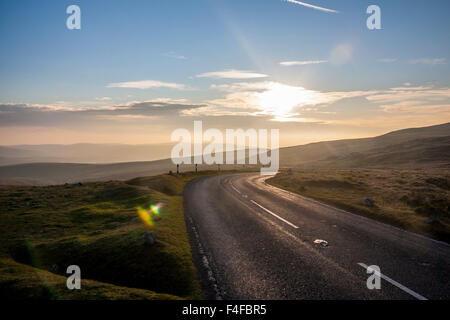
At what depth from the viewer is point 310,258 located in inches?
339

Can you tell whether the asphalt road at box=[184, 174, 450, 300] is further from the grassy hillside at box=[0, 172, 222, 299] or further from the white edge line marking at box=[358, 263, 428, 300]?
the grassy hillside at box=[0, 172, 222, 299]

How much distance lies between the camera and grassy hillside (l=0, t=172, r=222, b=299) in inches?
274

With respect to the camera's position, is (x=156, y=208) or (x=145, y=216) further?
(x=156, y=208)

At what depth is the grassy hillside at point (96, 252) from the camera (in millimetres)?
6965

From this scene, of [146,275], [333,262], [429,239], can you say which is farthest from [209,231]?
[429,239]

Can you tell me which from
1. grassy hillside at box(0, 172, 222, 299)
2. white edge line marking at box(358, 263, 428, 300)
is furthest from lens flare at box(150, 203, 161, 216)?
white edge line marking at box(358, 263, 428, 300)

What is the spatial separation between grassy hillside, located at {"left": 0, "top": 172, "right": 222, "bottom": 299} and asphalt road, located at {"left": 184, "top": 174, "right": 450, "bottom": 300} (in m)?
0.94

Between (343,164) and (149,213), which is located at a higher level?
(149,213)

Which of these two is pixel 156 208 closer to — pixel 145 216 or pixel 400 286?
pixel 145 216

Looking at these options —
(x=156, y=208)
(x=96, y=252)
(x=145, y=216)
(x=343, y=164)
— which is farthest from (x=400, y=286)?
(x=343, y=164)

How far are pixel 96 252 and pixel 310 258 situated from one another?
7735 mm

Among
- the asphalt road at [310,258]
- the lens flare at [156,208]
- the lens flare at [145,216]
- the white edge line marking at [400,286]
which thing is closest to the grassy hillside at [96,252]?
the lens flare at [145,216]

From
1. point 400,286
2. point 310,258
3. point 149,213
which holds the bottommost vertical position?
point 149,213
